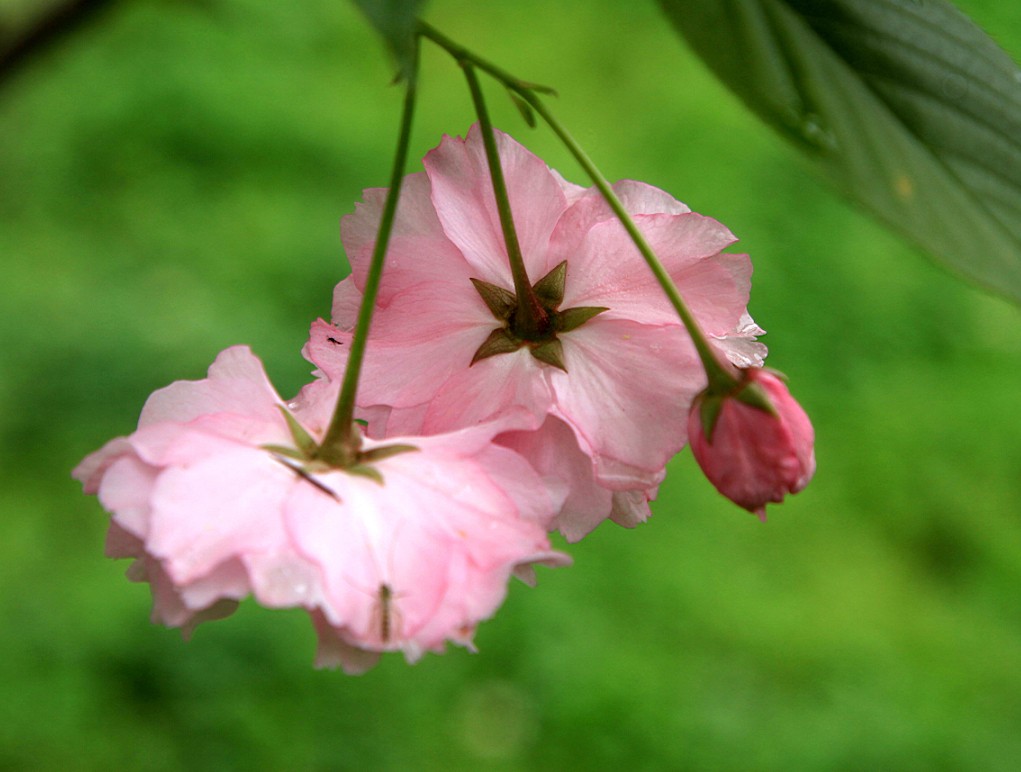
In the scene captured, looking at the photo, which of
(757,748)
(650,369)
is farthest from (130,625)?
(650,369)

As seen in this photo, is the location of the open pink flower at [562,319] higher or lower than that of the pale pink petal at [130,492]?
higher

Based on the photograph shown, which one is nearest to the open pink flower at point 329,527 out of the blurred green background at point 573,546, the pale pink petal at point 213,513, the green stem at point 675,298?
the pale pink petal at point 213,513

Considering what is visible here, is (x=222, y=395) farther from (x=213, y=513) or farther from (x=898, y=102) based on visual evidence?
(x=898, y=102)

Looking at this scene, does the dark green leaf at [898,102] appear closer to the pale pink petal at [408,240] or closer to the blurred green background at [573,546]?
the pale pink petal at [408,240]

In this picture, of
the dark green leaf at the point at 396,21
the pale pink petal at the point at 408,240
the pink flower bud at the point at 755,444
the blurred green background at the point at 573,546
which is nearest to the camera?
the dark green leaf at the point at 396,21

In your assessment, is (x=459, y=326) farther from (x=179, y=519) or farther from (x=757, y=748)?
(x=757, y=748)

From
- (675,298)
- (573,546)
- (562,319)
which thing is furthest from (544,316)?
(573,546)
